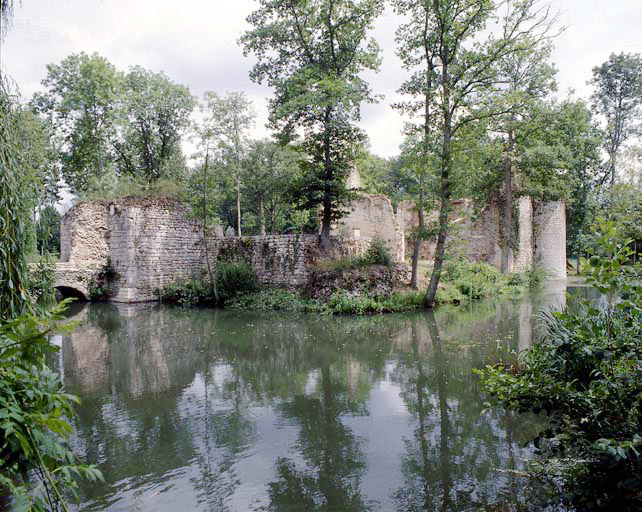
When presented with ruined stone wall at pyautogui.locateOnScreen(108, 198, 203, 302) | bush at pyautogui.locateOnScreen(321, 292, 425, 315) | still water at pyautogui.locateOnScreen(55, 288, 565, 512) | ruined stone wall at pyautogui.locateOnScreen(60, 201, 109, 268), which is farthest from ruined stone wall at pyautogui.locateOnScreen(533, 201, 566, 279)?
ruined stone wall at pyautogui.locateOnScreen(60, 201, 109, 268)

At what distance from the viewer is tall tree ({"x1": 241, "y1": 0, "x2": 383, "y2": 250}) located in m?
15.4

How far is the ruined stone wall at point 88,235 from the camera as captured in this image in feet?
61.7

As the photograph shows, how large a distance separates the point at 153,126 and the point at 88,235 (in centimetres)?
1231

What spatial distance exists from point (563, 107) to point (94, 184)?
24.4 meters

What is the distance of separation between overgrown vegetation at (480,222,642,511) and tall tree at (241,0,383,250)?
42.5 feet

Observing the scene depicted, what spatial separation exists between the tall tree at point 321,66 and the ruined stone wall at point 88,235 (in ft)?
29.5

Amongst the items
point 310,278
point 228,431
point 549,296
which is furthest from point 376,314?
point 228,431

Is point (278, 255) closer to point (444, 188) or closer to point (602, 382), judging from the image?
point (444, 188)

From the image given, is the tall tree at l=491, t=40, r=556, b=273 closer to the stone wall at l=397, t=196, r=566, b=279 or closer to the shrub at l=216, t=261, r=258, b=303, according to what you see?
the stone wall at l=397, t=196, r=566, b=279

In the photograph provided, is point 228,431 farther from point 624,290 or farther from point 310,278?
point 310,278

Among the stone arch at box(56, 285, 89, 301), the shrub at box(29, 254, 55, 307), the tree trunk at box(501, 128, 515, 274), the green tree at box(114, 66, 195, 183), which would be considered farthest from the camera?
the green tree at box(114, 66, 195, 183)

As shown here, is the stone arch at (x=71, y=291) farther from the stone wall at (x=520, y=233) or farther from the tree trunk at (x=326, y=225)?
the stone wall at (x=520, y=233)

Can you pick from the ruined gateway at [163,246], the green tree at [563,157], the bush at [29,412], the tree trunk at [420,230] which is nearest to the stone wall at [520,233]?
the green tree at [563,157]

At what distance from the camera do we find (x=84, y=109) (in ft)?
88.1
